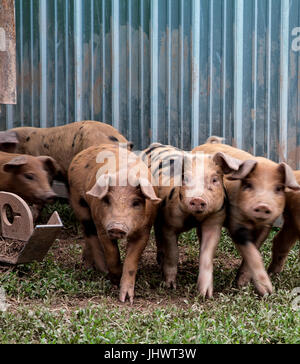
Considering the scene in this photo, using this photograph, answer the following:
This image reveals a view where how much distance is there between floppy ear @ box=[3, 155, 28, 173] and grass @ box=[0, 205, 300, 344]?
3.34 feet

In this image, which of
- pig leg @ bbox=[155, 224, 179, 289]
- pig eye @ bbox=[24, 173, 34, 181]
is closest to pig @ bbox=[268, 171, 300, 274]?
pig leg @ bbox=[155, 224, 179, 289]

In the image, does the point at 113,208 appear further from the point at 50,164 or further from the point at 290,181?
the point at 50,164

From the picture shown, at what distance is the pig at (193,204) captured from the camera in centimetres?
589


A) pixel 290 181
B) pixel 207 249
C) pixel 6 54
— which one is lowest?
pixel 207 249

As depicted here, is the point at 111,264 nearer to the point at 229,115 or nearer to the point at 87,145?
the point at 87,145

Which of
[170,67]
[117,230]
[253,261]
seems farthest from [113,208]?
[170,67]

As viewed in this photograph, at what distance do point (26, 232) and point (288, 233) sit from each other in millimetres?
2589

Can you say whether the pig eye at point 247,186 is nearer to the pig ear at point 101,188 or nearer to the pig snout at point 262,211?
the pig snout at point 262,211

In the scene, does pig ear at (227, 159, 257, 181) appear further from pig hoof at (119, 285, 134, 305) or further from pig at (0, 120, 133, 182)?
pig at (0, 120, 133, 182)

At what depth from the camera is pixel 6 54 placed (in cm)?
619

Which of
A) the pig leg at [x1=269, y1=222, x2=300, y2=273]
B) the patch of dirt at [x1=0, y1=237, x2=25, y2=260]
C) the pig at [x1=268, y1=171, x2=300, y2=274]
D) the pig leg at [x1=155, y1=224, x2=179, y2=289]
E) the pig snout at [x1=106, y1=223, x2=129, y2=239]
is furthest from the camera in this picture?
the pig leg at [x1=269, y1=222, x2=300, y2=273]

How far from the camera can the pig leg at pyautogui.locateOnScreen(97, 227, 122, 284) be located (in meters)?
6.23
